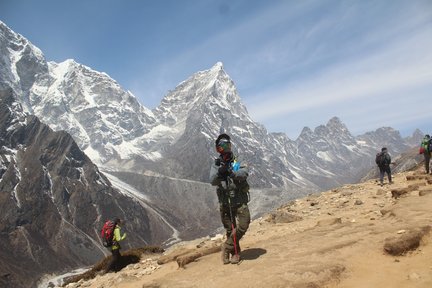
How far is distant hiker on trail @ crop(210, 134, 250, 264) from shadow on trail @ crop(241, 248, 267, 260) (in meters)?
0.43

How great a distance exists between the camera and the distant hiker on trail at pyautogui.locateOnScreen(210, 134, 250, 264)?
1283 centimetres

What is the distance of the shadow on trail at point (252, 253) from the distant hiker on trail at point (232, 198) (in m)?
0.43

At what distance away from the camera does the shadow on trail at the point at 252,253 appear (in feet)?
43.4

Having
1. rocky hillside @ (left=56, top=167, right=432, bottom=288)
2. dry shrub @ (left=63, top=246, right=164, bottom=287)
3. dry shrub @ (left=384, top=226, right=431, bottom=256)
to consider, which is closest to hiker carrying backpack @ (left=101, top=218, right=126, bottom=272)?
dry shrub @ (left=63, top=246, right=164, bottom=287)

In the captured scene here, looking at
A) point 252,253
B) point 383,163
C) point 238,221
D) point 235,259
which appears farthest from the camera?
point 383,163

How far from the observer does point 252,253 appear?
13758mm

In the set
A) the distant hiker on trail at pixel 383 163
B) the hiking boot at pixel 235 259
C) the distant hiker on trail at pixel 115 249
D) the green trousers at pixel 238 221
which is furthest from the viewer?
the distant hiker on trail at pixel 383 163

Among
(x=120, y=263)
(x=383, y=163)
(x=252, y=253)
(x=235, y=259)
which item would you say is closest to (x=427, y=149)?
(x=383, y=163)

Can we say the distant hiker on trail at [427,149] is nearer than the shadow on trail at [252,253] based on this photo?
No

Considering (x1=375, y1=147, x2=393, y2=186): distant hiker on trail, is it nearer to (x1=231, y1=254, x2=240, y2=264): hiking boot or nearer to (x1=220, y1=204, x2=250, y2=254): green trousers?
(x1=220, y1=204, x2=250, y2=254): green trousers

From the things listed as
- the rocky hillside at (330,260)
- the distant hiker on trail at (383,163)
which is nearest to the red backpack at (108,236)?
the rocky hillside at (330,260)

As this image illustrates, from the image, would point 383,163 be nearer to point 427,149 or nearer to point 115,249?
point 427,149

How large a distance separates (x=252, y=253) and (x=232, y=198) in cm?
215

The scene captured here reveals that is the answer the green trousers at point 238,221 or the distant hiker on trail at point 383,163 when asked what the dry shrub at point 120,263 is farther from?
the distant hiker on trail at point 383,163
